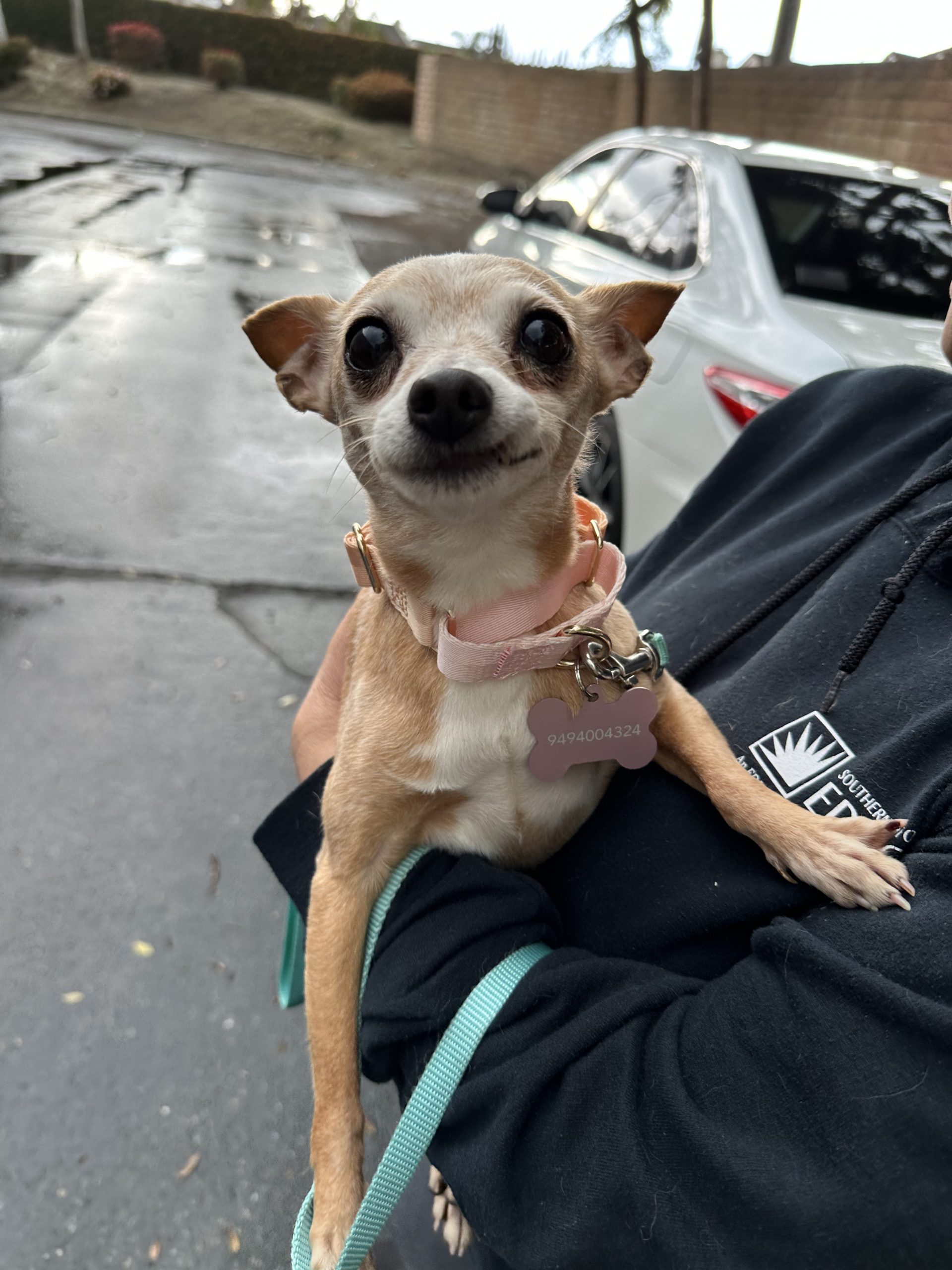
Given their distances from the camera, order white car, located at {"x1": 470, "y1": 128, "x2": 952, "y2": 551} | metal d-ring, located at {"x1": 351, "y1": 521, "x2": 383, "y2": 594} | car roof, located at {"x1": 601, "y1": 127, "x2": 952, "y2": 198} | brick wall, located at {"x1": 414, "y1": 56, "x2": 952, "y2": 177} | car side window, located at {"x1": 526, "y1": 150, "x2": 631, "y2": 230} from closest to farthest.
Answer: metal d-ring, located at {"x1": 351, "y1": 521, "x2": 383, "y2": 594}
white car, located at {"x1": 470, "y1": 128, "x2": 952, "y2": 551}
car roof, located at {"x1": 601, "y1": 127, "x2": 952, "y2": 198}
car side window, located at {"x1": 526, "y1": 150, "x2": 631, "y2": 230}
brick wall, located at {"x1": 414, "y1": 56, "x2": 952, "y2": 177}

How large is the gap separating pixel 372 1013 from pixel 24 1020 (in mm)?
1444

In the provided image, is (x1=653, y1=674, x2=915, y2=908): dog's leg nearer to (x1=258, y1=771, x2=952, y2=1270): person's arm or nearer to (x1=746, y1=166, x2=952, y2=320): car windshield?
(x1=258, y1=771, x2=952, y2=1270): person's arm

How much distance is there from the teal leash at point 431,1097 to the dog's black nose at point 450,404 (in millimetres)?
710

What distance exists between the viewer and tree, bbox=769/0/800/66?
43.8 feet

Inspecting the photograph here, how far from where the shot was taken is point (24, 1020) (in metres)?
2.15

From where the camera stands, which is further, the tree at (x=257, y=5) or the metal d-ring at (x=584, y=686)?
the tree at (x=257, y=5)

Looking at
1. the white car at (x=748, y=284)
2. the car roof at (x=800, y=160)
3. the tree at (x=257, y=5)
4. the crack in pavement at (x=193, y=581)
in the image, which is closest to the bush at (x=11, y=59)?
the tree at (x=257, y=5)

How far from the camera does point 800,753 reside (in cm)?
128

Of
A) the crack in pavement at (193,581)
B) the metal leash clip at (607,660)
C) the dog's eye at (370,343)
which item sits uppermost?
the dog's eye at (370,343)

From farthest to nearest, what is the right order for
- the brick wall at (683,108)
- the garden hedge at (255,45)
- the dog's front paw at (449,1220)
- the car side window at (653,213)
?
the garden hedge at (255,45) < the brick wall at (683,108) < the car side window at (653,213) < the dog's front paw at (449,1220)

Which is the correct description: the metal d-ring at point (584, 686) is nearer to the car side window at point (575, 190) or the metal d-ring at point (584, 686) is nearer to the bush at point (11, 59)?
the car side window at point (575, 190)

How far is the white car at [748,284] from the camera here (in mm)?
2799

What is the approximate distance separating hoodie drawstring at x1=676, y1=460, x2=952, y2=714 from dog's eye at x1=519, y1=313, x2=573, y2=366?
540 millimetres

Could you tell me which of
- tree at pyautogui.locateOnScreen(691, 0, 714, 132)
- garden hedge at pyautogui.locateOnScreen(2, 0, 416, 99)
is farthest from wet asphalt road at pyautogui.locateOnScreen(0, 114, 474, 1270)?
garden hedge at pyautogui.locateOnScreen(2, 0, 416, 99)
